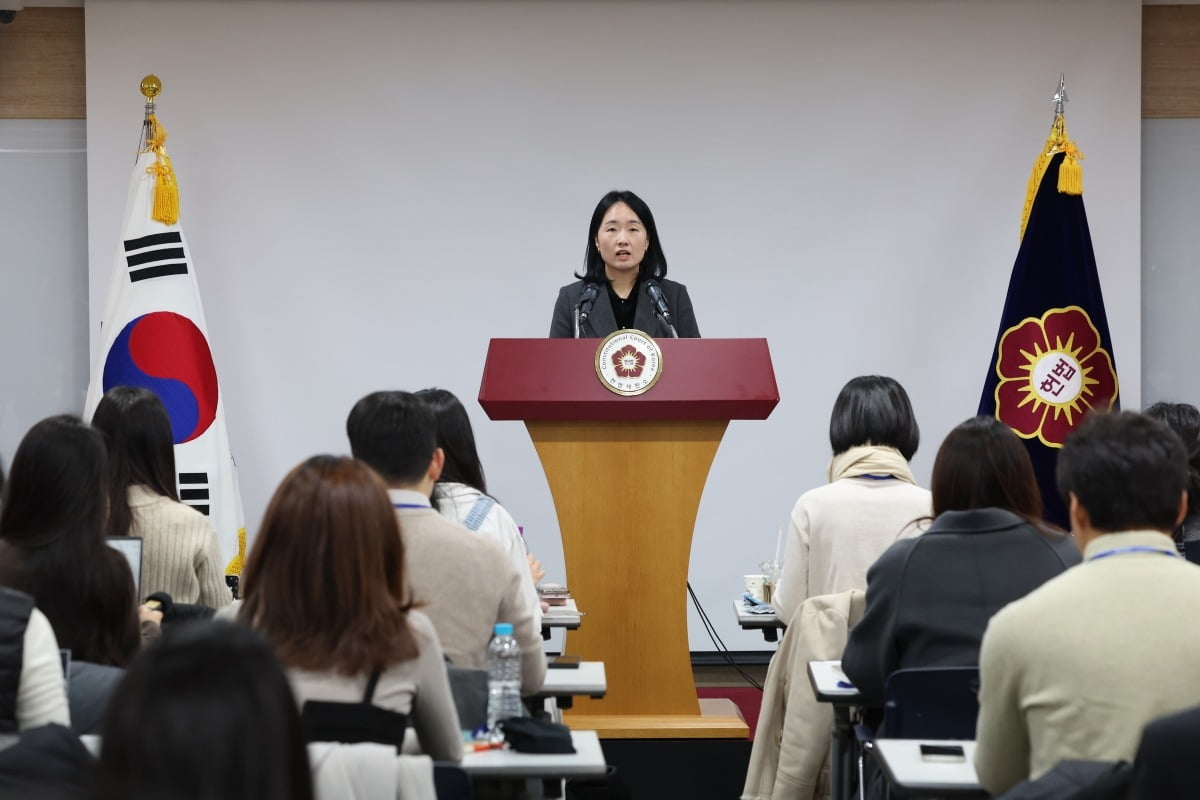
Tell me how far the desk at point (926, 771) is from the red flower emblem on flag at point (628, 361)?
1876 mm

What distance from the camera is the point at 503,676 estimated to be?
2688 mm

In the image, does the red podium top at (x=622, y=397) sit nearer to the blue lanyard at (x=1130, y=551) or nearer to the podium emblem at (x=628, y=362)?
the podium emblem at (x=628, y=362)

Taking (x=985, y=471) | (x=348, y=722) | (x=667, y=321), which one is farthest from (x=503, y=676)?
(x=667, y=321)

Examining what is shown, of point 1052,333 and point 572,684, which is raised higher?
point 1052,333

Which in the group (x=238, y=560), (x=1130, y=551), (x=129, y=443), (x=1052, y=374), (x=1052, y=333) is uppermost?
(x=1052, y=333)

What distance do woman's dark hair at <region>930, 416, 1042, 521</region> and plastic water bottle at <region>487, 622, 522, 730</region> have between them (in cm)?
91

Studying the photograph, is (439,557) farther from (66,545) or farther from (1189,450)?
(1189,450)

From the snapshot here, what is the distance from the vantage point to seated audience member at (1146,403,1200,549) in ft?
12.4

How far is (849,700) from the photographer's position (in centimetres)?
296

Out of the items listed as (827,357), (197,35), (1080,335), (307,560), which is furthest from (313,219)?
(307,560)

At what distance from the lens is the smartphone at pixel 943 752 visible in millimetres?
2295

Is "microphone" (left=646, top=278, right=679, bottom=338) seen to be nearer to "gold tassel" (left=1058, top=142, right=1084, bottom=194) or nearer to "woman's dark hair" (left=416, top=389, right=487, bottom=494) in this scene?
"woman's dark hair" (left=416, top=389, right=487, bottom=494)

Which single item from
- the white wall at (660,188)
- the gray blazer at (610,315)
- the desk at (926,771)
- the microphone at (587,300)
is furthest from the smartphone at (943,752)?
the white wall at (660,188)

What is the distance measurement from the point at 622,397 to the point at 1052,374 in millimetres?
2292
